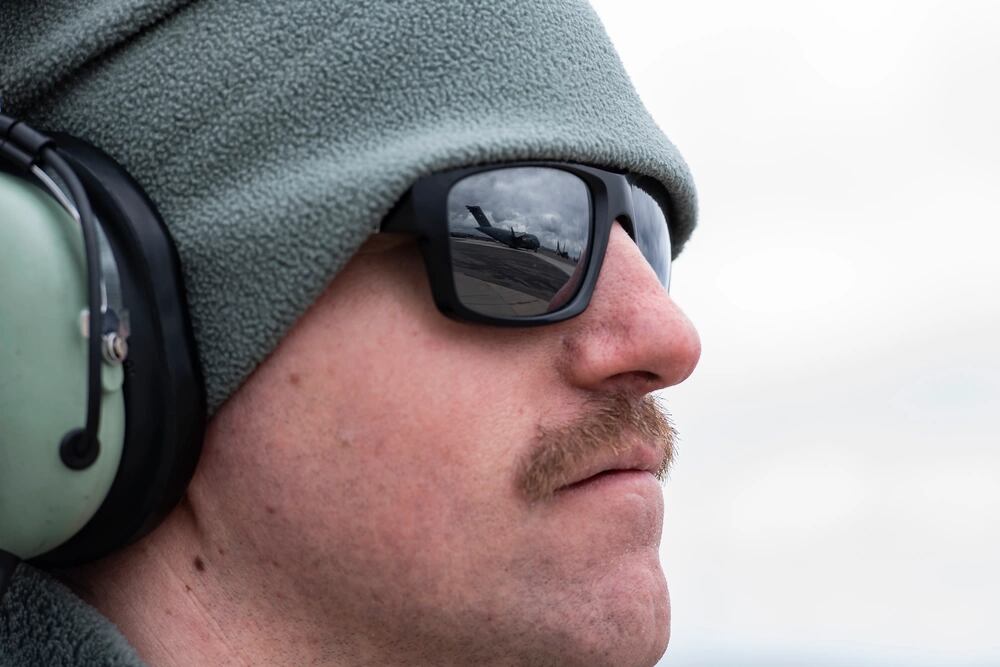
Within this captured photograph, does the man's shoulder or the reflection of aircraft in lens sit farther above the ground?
the reflection of aircraft in lens

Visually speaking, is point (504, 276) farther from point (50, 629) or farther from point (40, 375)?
point (50, 629)

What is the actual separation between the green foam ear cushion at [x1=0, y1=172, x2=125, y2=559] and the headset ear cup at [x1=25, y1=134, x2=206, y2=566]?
4 centimetres

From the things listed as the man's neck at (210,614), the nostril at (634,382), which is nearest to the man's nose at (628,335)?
the nostril at (634,382)

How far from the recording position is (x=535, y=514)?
1.57 metres

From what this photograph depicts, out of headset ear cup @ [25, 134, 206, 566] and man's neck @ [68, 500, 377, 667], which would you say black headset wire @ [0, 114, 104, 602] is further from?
man's neck @ [68, 500, 377, 667]

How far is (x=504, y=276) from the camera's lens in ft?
5.13

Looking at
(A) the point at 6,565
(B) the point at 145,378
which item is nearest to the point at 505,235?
(B) the point at 145,378

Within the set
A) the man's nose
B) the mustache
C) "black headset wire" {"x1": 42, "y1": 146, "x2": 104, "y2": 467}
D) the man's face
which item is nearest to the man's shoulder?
the man's face

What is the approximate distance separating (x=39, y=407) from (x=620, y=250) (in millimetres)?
866

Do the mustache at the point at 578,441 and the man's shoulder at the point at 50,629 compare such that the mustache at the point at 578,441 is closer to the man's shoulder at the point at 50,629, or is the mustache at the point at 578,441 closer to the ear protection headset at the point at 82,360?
the ear protection headset at the point at 82,360

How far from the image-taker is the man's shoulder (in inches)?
60.7

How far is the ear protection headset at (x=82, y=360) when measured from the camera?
139 cm

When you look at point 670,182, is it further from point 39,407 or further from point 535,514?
point 39,407

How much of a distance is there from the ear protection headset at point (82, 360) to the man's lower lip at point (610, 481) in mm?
553
